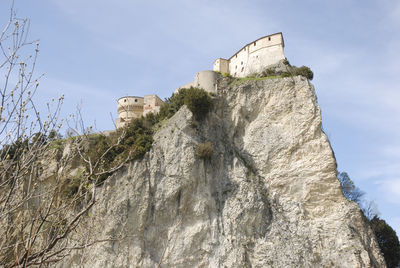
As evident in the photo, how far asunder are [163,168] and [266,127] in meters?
6.40

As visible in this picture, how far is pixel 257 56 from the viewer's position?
29312mm

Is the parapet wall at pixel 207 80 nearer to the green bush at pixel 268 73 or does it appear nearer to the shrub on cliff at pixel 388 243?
the green bush at pixel 268 73

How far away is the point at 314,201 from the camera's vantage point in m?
19.0

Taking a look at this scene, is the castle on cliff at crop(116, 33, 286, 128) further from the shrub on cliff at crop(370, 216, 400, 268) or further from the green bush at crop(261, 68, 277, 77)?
the shrub on cliff at crop(370, 216, 400, 268)

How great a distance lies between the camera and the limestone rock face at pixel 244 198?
1767cm

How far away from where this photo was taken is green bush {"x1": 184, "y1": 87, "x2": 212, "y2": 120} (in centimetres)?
2238

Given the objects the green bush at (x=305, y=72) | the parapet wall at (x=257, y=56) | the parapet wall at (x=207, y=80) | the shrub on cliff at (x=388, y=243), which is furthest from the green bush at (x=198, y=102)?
the shrub on cliff at (x=388, y=243)

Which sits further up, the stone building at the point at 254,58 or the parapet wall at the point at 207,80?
the stone building at the point at 254,58

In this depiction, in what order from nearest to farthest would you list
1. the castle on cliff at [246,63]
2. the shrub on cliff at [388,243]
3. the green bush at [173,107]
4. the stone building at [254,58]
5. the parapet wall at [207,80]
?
the shrub on cliff at [388,243]
the green bush at [173,107]
the parapet wall at [207,80]
the stone building at [254,58]
the castle on cliff at [246,63]

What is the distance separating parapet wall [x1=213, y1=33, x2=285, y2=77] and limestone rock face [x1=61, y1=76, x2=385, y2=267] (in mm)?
6005

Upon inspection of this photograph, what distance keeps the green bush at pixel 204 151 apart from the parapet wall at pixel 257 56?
973 centimetres

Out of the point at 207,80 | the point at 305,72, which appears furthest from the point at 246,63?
the point at 305,72

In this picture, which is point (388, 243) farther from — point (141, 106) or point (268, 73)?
point (141, 106)

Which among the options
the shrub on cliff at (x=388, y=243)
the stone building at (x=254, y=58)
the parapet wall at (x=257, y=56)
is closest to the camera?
the shrub on cliff at (x=388, y=243)
